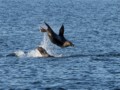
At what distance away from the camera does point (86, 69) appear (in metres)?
47.7

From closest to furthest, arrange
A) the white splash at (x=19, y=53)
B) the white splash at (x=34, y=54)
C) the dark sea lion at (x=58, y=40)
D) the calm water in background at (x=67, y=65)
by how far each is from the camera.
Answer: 1. the calm water in background at (x=67, y=65)
2. the dark sea lion at (x=58, y=40)
3. the white splash at (x=34, y=54)
4. the white splash at (x=19, y=53)

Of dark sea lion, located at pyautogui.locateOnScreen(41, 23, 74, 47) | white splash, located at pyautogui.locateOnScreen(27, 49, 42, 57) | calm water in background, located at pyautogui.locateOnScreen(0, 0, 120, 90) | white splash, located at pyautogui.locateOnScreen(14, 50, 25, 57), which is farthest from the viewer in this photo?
white splash, located at pyautogui.locateOnScreen(14, 50, 25, 57)

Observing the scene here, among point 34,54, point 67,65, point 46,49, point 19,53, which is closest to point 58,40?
point 34,54

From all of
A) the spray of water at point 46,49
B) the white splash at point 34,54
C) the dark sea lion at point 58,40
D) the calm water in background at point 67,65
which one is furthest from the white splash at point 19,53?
the dark sea lion at point 58,40

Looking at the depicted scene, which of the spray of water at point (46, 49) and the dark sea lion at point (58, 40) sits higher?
the dark sea lion at point (58, 40)

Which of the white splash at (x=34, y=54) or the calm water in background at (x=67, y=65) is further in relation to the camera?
the white splash at (x=34, y=54)

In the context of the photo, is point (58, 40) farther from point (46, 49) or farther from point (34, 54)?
point (46, 49)

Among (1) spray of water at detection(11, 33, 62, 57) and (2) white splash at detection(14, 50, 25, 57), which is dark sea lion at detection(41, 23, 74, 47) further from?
(2) white splash at detection(14, 50, 25, 57)

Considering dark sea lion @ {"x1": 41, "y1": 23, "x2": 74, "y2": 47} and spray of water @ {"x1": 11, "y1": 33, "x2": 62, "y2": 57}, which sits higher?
dark sea lion @ {"x1": 41, "y1": 23, "x2": 74, "y2": 47}

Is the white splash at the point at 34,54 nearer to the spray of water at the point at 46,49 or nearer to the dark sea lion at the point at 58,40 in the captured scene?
the spray of water at the point at 46,49

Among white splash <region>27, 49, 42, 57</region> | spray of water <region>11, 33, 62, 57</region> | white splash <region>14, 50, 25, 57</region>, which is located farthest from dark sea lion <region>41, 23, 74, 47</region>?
white splash <region>14, 50, 25, 57</region>

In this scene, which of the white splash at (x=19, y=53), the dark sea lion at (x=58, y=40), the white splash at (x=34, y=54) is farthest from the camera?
the white splash at (x=19, y=53)

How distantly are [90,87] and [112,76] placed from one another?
3648 mm

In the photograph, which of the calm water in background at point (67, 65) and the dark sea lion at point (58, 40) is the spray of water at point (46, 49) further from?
the dark sea lion at point (58, 40)
